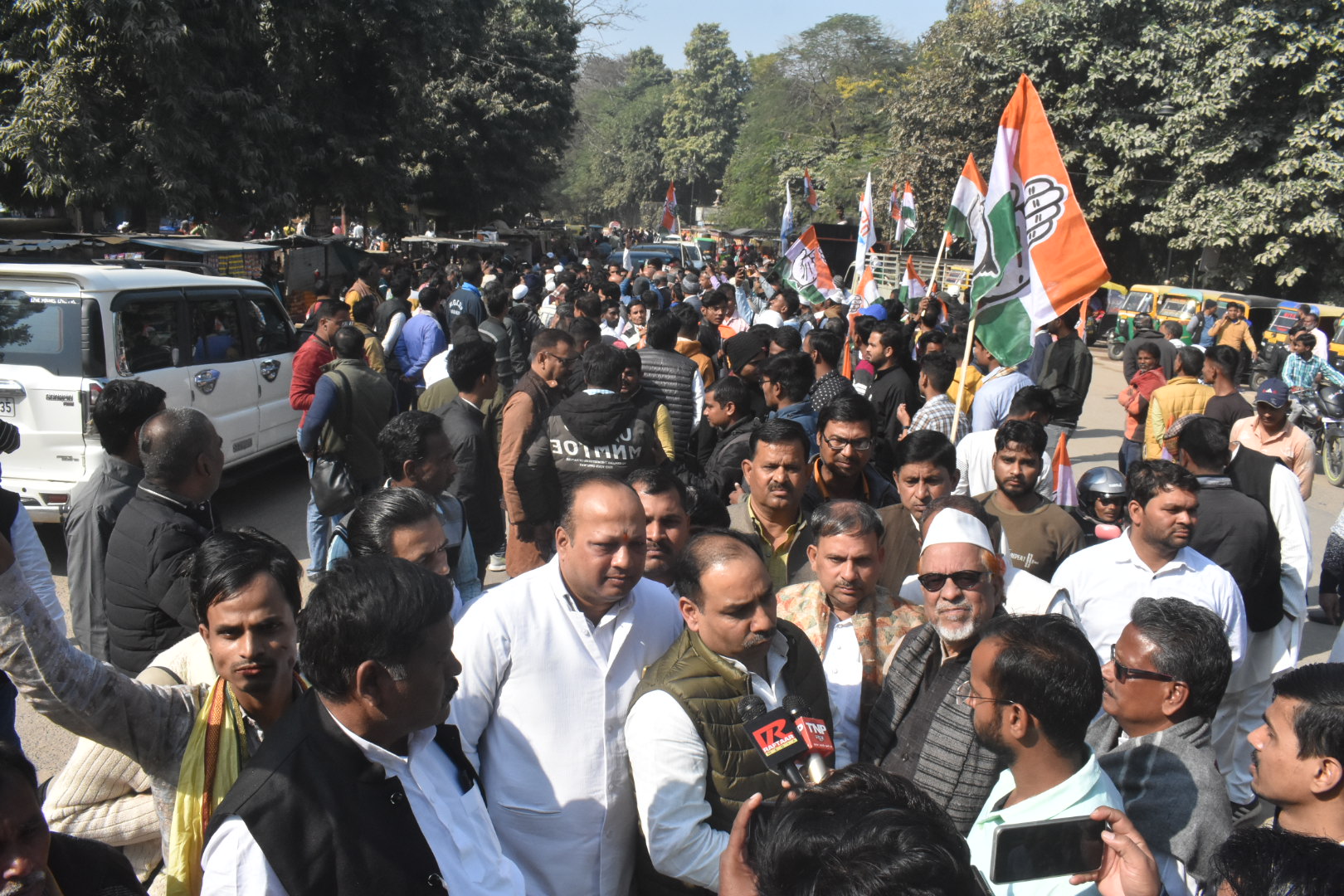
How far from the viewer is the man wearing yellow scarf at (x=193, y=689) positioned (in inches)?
82.4

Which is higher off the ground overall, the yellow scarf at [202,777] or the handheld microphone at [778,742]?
the handheld microphone at [778,742]

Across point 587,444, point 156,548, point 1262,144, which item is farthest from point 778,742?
point 1262,144

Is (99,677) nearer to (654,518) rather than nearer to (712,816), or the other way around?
(712,816)

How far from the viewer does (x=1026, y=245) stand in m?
5.71

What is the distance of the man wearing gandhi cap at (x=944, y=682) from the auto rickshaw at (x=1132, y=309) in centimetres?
2141

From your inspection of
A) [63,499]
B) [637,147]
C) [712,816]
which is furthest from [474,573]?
[637,147]

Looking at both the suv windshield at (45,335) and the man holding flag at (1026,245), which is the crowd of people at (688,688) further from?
the suv windshield at (45,335)

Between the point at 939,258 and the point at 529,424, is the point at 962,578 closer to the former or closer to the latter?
the point at 529,424

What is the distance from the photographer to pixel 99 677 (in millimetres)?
2176

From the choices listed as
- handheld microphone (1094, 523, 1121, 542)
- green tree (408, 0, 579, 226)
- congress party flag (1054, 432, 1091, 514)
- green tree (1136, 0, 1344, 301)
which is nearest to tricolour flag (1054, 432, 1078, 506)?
congress party flag (1054, 432, 1091, 514)

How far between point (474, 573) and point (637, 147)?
7976 centimetres

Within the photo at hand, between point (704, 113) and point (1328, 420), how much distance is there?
74340 mm

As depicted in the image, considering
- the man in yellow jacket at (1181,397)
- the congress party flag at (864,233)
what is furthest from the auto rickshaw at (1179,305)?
the man in yellow jacket at (1181,397)

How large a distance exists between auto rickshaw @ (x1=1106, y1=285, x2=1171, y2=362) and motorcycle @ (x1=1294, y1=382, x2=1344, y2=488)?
11.0 m
